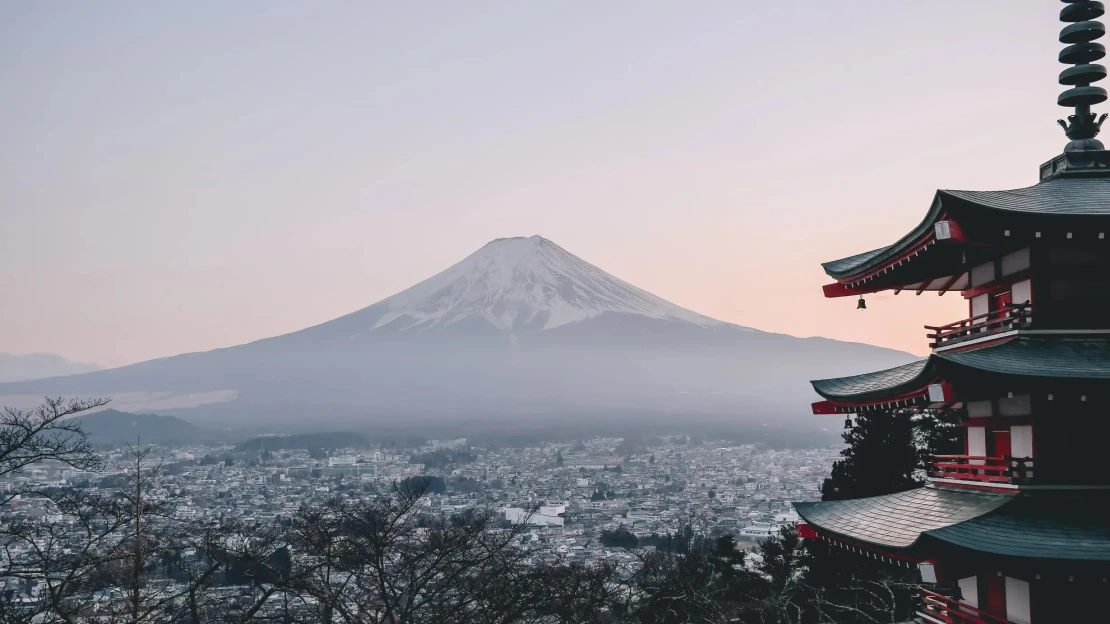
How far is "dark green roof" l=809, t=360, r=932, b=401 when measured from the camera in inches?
413

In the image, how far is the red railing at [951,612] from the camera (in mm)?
10477

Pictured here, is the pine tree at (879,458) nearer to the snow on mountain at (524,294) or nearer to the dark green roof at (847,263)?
the dark green roof at (847,263)

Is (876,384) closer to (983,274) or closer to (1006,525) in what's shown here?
(983,274)

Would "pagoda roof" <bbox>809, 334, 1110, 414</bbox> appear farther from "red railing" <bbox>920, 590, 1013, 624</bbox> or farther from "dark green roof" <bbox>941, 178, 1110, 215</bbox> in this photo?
"red railing" <bbox>920, 590, 1013, 624</bbox>

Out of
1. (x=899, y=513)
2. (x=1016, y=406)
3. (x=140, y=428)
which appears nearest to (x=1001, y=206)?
(x=1016, y=406)

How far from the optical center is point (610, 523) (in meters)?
50.2

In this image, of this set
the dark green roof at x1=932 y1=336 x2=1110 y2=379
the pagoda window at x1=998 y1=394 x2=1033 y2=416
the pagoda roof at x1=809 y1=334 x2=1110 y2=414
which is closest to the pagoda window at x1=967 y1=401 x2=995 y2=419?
the pagoda window at x1=998 y1=394 x2=1033 y2=416

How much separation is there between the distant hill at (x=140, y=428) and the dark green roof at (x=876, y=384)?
10268cm

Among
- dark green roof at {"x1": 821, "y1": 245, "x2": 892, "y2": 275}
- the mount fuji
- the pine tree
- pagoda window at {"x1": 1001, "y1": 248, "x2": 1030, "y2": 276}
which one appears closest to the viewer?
pagoda window at {"x1": 1001, "y1": 248, "x2": 1030, "y2": 276}

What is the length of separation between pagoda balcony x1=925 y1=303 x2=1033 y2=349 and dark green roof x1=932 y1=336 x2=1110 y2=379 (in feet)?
0.67

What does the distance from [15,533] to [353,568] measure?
4510 millimetres

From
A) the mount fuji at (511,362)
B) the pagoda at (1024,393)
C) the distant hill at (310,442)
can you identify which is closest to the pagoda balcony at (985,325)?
the pagoda at (1024,393)

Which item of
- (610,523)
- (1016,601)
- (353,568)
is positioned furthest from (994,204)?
(610,523)

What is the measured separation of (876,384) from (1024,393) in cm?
204
